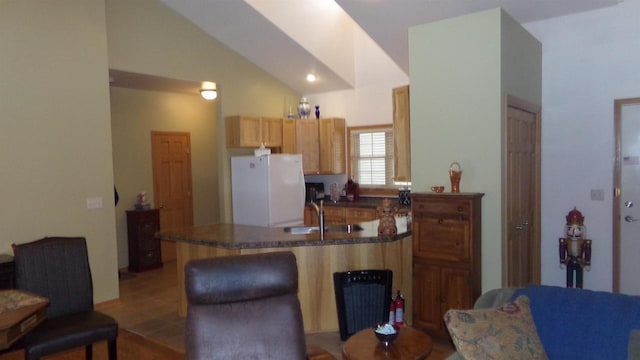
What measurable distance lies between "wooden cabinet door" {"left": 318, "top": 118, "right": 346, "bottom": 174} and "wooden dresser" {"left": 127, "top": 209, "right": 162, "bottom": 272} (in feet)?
8.16

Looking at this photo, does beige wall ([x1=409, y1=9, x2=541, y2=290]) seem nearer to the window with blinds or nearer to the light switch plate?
the window with blinds

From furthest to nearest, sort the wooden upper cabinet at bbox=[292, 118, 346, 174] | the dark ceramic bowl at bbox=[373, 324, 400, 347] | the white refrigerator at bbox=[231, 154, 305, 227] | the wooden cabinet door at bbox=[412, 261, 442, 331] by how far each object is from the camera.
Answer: the wooden upper cabinet at bbox=[292, 118, 346, 174] → the white refrigerator at bbox=[231, 154, 305, 227] → the wooden cabinet door at bbox=[412, 261, 442, 331] → the dark ceramic bowl at bbox=[373, 324, 400, 347]

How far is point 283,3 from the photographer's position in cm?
568

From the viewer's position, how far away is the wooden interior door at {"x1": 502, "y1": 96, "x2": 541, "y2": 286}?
391cm

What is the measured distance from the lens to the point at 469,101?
3.87 m

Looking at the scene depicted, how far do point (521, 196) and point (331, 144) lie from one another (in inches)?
132

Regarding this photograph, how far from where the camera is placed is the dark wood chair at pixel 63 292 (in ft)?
9.61

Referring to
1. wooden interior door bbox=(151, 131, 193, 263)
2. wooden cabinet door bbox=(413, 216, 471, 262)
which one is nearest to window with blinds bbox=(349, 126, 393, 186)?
wooden interior door bbox=(151, 131, 193, 263)

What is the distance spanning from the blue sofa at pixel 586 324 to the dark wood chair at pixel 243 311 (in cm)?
82

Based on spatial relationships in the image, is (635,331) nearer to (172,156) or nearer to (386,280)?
(386,280)

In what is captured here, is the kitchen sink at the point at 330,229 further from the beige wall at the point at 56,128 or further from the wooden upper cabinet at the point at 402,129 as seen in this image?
the beige wall at the point at 56,128

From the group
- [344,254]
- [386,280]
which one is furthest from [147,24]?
[386,280]

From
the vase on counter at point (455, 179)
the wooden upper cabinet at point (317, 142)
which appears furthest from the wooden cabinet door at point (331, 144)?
the vase on counter at point (455, 179)

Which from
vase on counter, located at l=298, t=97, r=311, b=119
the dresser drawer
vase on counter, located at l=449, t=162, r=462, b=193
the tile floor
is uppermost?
vase on counter, located at l=298, t=97, r=311, b=119
